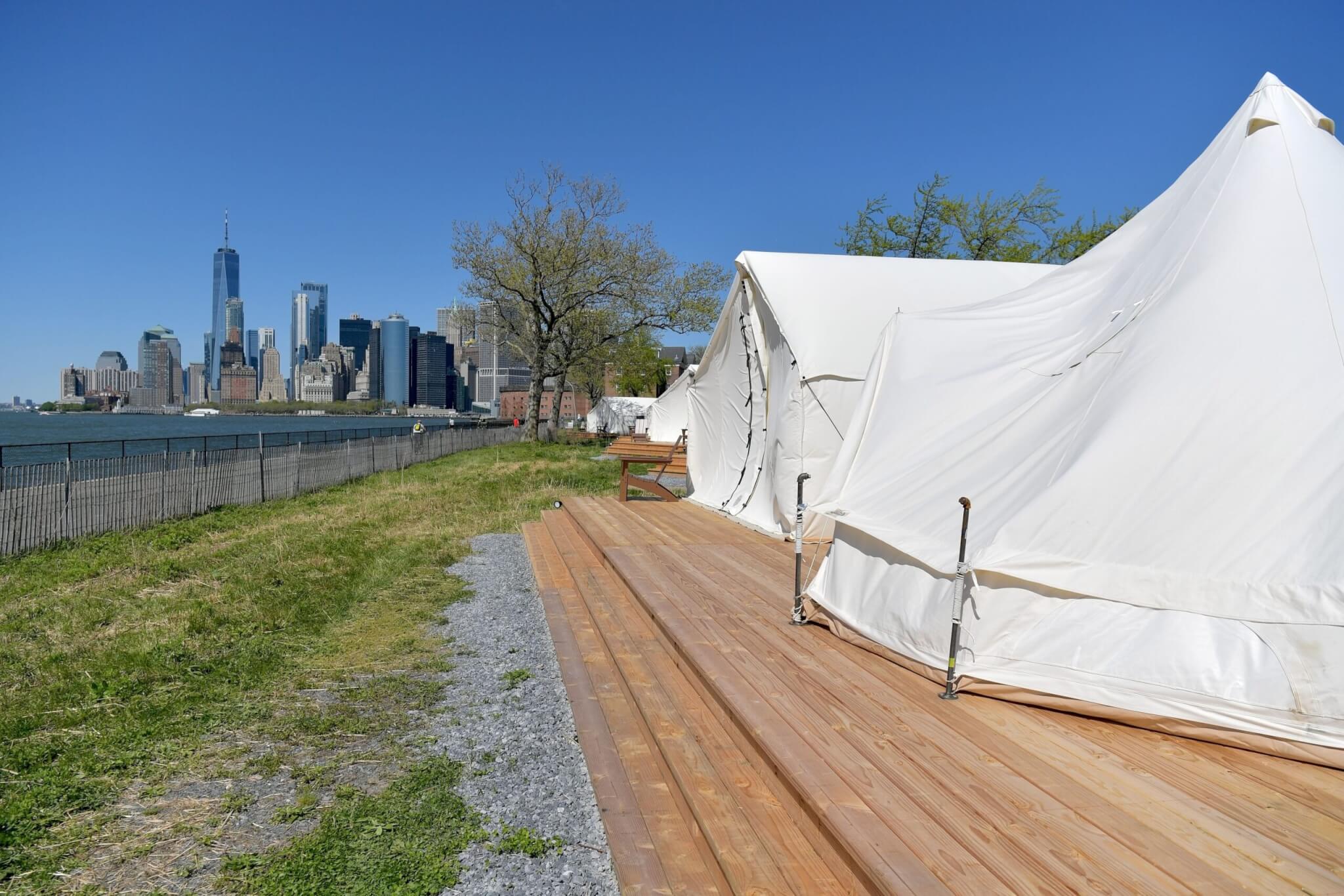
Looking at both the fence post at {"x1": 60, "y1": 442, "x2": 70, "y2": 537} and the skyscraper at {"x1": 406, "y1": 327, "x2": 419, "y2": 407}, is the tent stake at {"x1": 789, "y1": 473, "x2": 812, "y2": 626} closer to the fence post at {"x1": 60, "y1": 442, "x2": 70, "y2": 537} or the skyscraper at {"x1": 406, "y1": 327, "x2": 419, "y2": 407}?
the fence post at {"x1": 60, "y1": 442, "x2": 70, "y2": 537}

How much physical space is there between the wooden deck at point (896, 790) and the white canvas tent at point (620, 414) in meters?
40.6

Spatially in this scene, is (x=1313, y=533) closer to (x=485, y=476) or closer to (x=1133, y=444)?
(x=1133, y=444)

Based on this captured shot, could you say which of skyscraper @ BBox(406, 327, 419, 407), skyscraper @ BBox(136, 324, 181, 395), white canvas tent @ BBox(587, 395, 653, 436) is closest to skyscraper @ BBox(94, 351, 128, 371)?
skyscraper @ BBox(136, 324, 181, 395)

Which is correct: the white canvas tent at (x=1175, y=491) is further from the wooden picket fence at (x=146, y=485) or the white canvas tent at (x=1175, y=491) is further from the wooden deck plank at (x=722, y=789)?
the wooden picket fence at (x=146, y=485)

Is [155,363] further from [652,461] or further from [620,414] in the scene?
[652,461]

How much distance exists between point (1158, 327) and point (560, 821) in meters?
3.28

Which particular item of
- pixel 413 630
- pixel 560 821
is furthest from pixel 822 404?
pixel 560 821

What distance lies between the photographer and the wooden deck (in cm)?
195

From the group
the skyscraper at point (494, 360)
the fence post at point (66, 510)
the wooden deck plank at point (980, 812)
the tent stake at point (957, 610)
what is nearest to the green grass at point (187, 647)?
the fence post at point (66, 510)

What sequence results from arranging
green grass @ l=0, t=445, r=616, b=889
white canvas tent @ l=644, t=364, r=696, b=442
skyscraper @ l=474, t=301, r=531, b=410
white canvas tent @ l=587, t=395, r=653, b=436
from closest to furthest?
green grass @ l=0, t=445, r=616, b=889, white canvas tent @ l=644, t=364, r=696, b=442, skyscraper @ l=474, t=301, r=531, b=410, white canvas tent @ l=587, t=395, r=653, b=436

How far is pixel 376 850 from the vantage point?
264 centimetres

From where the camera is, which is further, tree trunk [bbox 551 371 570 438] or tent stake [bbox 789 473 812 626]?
tree trunk [bbox 551 371 570 438]

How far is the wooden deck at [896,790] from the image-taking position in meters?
1.95

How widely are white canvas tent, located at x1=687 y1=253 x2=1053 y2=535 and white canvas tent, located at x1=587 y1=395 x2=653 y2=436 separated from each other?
34158 millimetres
